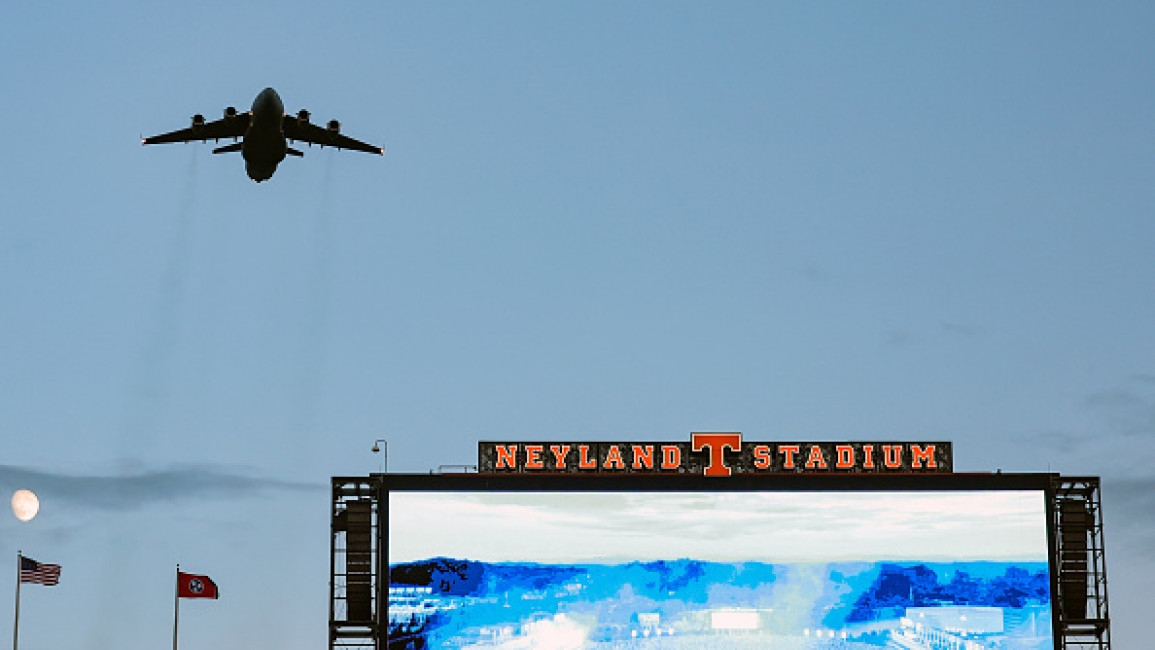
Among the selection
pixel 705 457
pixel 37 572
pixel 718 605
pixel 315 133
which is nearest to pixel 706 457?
pixel 705 457

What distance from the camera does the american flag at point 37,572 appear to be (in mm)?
62500

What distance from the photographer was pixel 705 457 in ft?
297

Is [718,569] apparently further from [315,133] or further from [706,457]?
[315,133]

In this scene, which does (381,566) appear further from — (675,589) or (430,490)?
(675,589)

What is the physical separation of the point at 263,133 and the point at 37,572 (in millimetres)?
22945

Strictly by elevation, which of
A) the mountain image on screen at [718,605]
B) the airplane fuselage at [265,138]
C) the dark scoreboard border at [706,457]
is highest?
the airplane fuselage at [265,138]

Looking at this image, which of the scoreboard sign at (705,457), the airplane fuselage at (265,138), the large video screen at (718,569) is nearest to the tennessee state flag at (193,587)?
the large video screen at (718,569)

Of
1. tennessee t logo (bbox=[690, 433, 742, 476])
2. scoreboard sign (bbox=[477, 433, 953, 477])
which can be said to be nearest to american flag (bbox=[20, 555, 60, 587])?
scoreboard sign (bbox=[477, 433, 953, 477])

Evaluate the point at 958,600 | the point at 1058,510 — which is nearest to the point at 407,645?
the point at 958,600

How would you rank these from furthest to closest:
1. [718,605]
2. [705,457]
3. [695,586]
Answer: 1. [705,457]
2. [695,586]
3. [718,605]

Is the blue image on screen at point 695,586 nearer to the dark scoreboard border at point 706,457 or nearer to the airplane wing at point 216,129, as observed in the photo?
the dark scoreboard border at point 706,457

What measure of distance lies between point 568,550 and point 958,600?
18.3 metres

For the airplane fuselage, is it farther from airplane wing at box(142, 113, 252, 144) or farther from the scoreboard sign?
the scoreboard sign

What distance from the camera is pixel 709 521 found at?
88.3 m
